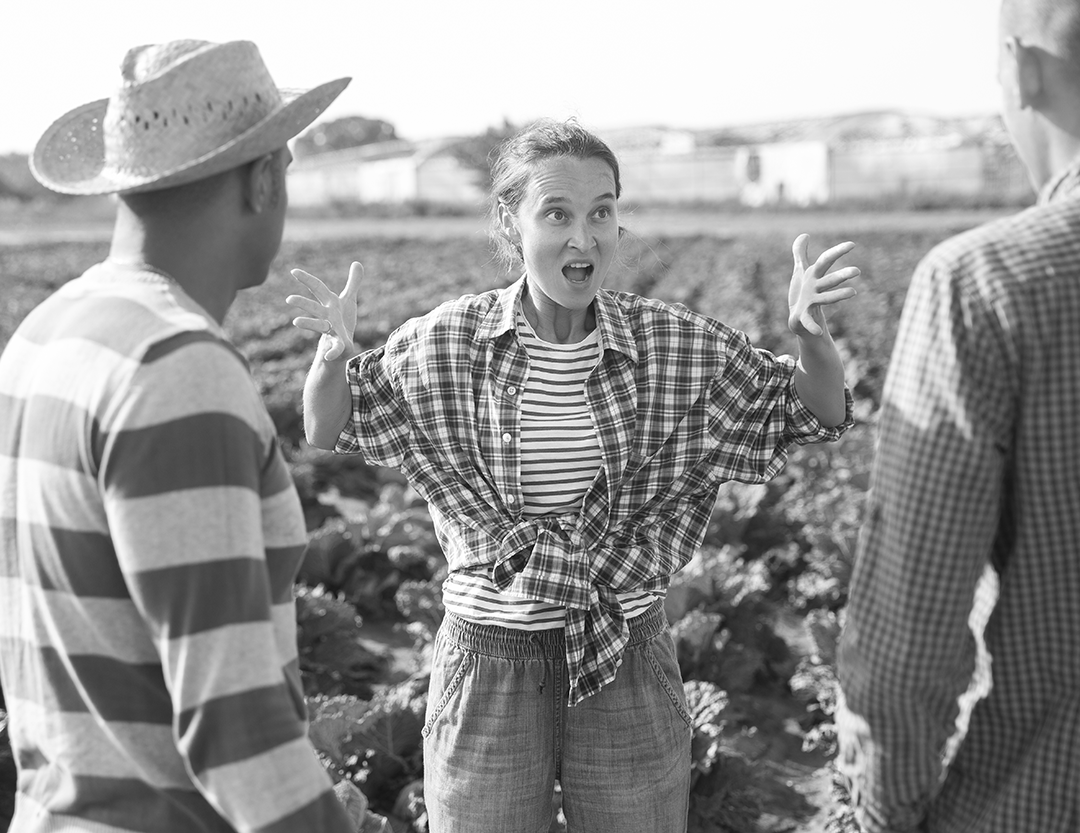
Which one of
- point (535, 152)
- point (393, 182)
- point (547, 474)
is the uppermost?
point (535, 152)

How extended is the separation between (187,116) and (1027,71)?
1141 mm

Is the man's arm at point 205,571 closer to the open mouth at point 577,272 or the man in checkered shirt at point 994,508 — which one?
the man in checkered shirt at point 994,508

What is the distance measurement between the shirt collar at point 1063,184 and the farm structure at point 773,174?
4571 centimetres

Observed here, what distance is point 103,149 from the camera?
187 centimetres

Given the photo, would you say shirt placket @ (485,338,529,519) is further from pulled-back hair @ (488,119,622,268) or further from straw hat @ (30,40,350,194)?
straw hat @ (30,40,350,194)

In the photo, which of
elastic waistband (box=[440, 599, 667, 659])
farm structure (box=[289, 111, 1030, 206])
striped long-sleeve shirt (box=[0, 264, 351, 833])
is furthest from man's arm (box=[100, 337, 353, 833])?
farm structure (box=[289, 111, 1030, 206])

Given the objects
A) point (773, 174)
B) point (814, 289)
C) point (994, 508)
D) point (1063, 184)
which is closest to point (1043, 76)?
point (1063, 184)

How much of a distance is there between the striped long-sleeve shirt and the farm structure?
1795 inches

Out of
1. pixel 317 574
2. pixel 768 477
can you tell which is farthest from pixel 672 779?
pixel 317 574

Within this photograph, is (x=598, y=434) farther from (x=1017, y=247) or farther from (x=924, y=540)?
(x=1017, y=247)

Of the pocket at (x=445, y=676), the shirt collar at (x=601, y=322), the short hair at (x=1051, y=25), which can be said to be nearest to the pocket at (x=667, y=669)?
the pocket at (x=445, y=676)

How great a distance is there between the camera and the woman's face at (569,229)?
8.46ft

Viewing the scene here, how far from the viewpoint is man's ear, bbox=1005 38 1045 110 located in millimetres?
1652

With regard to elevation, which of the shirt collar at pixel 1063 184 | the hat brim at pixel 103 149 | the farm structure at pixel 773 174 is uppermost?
the hat brim at pixel 103 149
